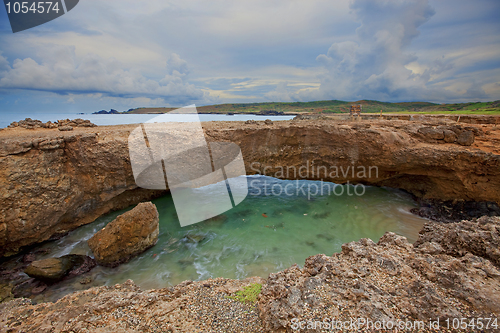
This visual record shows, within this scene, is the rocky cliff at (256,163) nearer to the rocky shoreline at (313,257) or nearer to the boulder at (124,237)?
the rocky shoreline at (313,257)

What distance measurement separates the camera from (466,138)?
817 cm

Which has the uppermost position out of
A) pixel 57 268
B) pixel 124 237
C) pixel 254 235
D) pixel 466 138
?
pixel 466 138

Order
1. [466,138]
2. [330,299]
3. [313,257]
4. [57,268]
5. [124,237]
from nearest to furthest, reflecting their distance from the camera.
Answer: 1. [330,299]
2. [313,257]
3. [57,268]
4. [124,237]
5. [466,138]

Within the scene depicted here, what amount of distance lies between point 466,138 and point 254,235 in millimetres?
9287

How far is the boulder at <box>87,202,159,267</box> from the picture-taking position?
6.32 m

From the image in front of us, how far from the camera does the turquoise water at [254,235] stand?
6152 mm

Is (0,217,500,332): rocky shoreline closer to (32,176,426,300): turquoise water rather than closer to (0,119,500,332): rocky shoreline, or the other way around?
(0,119,500,332): rocky shoreline

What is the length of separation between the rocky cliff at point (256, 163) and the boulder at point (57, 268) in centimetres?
147

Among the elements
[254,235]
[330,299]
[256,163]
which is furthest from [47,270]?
[256,163]

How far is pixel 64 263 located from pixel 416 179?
564 inches

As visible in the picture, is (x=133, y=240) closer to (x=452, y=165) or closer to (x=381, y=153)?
(x=381, y=153)

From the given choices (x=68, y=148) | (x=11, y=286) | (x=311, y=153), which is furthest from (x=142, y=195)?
(x=311, y=153)

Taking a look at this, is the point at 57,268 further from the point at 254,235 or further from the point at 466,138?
the point at 466,138

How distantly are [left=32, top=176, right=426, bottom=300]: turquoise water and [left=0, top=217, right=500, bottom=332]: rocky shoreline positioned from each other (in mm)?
2755
